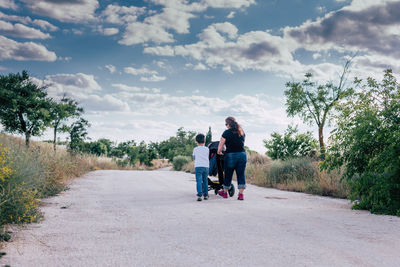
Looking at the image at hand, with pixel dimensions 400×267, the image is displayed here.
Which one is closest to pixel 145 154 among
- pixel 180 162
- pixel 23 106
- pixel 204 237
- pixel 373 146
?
pixel 180 162

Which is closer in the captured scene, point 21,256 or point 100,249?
point 21,256

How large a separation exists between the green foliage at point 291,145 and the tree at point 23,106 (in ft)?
59.0

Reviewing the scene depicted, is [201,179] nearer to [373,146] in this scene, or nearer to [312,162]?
[373,146]

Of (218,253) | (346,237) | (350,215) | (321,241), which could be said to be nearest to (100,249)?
(218,253)

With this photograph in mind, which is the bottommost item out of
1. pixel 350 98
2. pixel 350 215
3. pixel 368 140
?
pixel 350 215

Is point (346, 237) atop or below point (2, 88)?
below

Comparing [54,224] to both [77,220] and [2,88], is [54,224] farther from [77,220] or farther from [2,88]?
[2,88]

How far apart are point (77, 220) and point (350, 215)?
5458 mm

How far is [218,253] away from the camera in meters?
4.12

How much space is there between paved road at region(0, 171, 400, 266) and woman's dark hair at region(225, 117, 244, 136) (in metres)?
2.43

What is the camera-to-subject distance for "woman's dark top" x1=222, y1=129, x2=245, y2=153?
9.51 meters

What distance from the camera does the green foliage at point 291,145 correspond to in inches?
848

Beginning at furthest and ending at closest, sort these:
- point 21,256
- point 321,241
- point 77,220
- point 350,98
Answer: point 350,98 → point 77,220 → point 321,241 → point 21,256

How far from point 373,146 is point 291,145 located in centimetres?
1374
